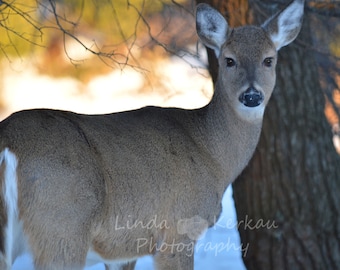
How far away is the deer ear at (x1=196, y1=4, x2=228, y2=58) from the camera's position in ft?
20.4

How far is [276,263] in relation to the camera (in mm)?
7430

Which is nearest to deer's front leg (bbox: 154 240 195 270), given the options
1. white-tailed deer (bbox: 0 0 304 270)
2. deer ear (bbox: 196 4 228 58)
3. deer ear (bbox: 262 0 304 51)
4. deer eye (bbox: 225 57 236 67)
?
white-tailed deer (bbox: 0 0 304 270)

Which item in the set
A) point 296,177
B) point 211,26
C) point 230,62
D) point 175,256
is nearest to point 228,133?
point 230,62

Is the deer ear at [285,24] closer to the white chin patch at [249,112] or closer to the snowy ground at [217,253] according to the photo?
the white chin patch at [249,112]

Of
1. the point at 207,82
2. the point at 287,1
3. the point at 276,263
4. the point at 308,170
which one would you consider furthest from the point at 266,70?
the point at 207,82

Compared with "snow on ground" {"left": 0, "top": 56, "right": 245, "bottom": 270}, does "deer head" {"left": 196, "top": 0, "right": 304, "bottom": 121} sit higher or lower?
lower

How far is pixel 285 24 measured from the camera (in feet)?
20.5

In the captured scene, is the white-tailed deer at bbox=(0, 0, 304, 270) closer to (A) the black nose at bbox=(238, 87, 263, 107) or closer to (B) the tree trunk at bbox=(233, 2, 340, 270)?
(A) the black nose at bbox=(238, 87, 263, 107)

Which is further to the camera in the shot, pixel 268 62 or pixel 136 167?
pixel 268 62

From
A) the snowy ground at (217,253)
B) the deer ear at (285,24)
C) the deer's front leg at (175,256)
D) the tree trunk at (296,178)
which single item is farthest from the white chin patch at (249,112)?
the snowy ground at (217,253)

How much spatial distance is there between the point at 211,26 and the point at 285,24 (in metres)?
0.52

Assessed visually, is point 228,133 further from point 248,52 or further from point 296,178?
point 296,178

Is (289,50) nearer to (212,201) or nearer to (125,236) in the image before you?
(212,201)

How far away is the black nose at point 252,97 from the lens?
5715mm
